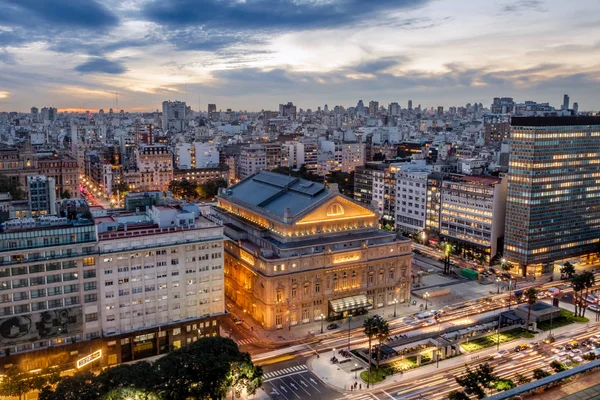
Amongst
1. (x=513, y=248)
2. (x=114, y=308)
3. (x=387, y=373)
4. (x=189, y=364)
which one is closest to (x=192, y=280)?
(x=114, y=308)

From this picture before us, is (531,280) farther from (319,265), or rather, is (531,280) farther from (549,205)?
(319,265)

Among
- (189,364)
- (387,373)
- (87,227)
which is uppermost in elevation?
(87,227)

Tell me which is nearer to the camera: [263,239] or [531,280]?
[263,239]

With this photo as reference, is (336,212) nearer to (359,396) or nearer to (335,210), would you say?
(335,210)

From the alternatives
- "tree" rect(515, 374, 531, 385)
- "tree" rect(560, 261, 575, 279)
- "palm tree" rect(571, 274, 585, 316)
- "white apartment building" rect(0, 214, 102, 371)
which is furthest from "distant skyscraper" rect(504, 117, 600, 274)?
"white apartment building" rect(0, 214, 102, 371)

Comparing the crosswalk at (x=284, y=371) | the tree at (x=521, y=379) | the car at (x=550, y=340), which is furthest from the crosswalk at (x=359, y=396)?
the car at (x=550, y=340)

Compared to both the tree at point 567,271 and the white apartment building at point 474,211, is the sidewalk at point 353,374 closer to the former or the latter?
the tree at point 567,271

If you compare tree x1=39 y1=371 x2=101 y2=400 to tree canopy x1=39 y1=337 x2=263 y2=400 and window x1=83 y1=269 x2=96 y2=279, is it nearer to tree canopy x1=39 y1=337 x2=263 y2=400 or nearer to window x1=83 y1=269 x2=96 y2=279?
tree canopy x1=39 y1=337 x2=263 y2=400

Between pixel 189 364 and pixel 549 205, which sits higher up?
pixel 549 205
